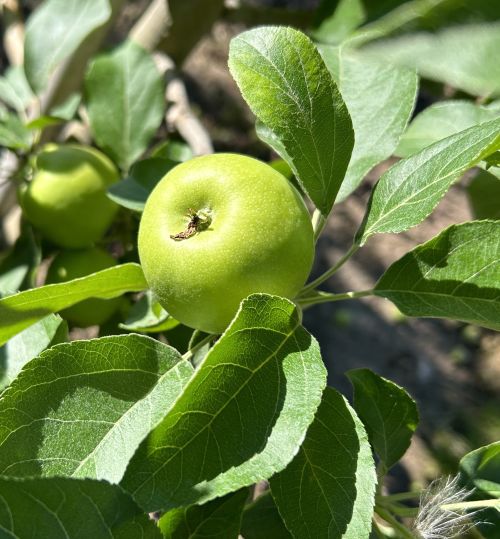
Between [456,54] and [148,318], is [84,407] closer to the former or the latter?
[148,318]

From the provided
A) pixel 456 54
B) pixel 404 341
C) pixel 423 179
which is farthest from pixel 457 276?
pixel 404 341

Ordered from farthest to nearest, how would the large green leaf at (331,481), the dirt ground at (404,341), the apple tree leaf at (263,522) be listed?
the dirt ground at (404,341) < the apple tree leaf at (263,522) < the large green leaf at (331,481)

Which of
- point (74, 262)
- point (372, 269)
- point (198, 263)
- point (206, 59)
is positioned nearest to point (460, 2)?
point (198, 263)

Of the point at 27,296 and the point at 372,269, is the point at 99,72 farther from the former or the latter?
the point at 372,269

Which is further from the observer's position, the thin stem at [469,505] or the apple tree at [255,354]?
the thin stem at [469,505]

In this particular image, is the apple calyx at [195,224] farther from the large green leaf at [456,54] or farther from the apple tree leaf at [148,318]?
the large green leaf at [456,54]

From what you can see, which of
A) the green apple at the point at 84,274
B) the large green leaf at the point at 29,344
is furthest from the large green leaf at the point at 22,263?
the large green leaf at the point at 29,344
